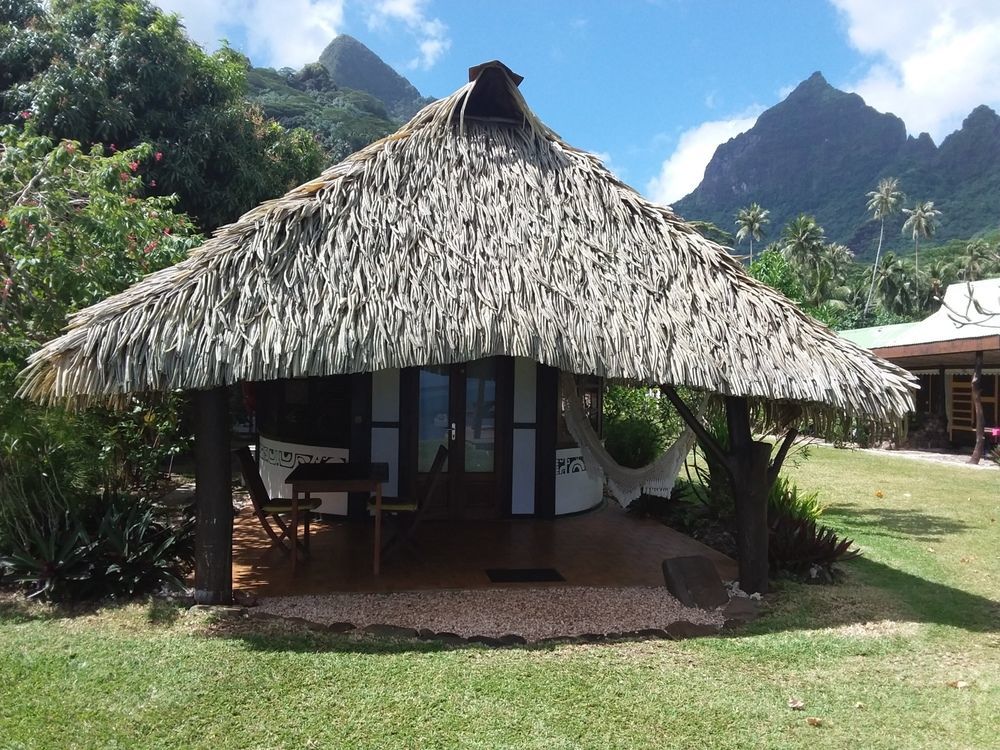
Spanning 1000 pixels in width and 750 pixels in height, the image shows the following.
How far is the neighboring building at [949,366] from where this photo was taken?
17812mm

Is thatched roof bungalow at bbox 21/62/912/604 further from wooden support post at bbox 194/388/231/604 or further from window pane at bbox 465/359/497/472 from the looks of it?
window pane at bbox 465/359/497/472

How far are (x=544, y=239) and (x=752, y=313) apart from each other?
1.77m

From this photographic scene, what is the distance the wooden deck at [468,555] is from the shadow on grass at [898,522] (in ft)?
9.13

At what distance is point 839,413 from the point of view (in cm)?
584

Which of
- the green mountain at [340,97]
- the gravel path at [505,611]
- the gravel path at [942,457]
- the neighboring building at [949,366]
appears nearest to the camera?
the gravel path at [505,611]

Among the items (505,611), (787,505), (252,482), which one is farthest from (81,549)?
(787,505)

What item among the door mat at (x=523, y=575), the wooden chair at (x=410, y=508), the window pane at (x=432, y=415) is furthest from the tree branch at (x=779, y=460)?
the window pane at (x=432, y=415)

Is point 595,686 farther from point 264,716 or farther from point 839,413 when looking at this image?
point 839,413

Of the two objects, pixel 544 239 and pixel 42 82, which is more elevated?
pixel 42 82

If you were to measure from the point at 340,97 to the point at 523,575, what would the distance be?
55.8 metres

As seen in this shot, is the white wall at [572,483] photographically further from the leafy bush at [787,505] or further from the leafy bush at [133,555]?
the leafy bush at [133,555]

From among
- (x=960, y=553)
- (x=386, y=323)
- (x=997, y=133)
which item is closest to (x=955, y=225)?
(x=997, y=133)

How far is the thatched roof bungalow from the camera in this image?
484cm

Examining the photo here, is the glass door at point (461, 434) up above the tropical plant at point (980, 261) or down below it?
below
